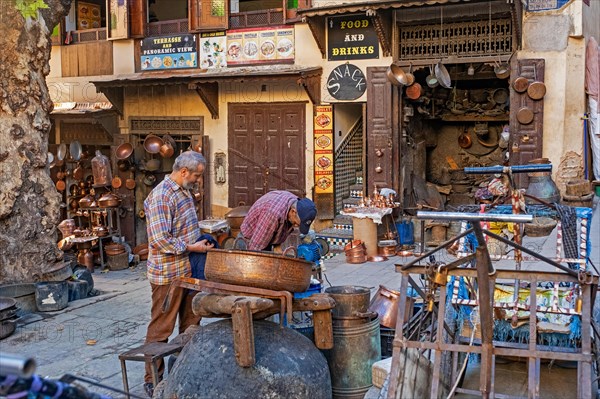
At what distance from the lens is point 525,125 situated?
12.1m

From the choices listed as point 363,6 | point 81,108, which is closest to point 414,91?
point 363,6

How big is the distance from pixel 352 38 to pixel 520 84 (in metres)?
3.25

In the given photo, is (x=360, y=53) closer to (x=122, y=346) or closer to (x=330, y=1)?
(x=330, y=1)

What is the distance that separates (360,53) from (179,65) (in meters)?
4.40

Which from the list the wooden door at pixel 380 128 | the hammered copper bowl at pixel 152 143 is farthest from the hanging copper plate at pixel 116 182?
the wooden door at pixel 380 128

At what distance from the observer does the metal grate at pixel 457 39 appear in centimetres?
1220

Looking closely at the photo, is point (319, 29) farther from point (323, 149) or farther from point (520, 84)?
point (520, 84)

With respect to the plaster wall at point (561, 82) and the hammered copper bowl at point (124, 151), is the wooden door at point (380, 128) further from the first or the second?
the hammered copper bowl at point (124, 151)

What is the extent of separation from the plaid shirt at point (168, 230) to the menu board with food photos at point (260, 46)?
8743mm

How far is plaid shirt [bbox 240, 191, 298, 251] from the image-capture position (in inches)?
230

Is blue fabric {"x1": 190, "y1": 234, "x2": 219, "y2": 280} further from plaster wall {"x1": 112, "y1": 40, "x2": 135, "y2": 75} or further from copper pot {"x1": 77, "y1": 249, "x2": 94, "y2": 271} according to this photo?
plaster wall {"x1": 112, "y1": 40, "x2": 135, "y2": 75}

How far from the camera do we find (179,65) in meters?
15.6

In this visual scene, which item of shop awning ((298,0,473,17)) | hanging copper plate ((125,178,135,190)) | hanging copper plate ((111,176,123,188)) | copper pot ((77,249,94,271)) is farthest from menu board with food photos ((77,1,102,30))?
shop awning ((298,0,473,17))

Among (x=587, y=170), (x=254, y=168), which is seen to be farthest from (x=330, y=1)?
(x=587, y=170)
